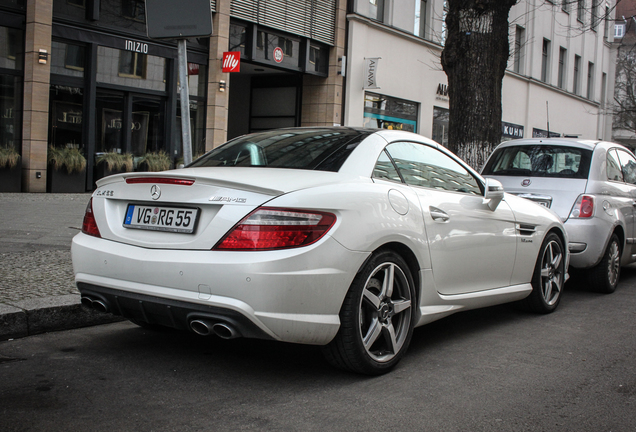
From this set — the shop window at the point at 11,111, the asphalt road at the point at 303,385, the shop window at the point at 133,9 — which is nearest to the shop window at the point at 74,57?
the shop window at the point at 11,111

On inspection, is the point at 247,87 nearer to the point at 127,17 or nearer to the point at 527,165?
the point at 127,17

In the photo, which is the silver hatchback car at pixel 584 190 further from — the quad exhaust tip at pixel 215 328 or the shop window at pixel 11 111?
the shop window at pixel 11 111

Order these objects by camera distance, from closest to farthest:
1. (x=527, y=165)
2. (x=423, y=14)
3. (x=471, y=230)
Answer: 1. (x=471, y=230)
2. (x=527, y=165)
3. (x=423, y=14)

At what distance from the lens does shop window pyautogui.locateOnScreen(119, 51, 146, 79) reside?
1592 cm

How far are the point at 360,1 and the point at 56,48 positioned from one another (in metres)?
9.81

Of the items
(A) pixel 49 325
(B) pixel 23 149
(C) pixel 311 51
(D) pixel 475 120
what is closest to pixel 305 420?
(A) pixel 49 325

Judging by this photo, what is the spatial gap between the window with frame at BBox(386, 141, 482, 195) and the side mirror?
0.31 ft

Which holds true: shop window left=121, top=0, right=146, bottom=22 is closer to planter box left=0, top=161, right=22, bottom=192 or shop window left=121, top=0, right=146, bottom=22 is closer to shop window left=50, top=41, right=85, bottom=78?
shop window left=50, top=41, right=85, bottom=78

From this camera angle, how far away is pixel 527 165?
7.61 meters

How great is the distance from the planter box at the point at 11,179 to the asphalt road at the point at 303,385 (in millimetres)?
9920

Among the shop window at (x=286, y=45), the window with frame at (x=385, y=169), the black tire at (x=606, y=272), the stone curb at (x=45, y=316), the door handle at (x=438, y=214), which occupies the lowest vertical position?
the stone curb at (x=45, y=316)

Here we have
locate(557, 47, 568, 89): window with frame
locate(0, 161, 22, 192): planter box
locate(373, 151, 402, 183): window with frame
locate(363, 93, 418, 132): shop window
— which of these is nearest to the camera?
locate(373, 151, 402, 183): window with frame

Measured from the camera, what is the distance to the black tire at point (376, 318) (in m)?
3.68

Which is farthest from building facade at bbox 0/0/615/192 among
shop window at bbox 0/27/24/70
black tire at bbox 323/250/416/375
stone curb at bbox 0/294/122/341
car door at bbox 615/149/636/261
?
stone curb at bbox 0/294/122/341
